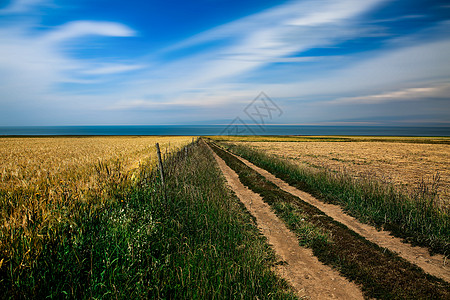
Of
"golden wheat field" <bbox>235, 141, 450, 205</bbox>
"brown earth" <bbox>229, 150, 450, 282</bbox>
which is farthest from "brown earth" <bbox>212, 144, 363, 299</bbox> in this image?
"golden wheat field" <bbox>235, 141, 450, 205</bbox>

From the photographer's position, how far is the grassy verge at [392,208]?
608cm

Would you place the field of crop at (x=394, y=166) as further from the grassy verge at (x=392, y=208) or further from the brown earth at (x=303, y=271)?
the brown earth at (x=303, y=271)

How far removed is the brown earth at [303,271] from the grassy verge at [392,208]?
2996mm

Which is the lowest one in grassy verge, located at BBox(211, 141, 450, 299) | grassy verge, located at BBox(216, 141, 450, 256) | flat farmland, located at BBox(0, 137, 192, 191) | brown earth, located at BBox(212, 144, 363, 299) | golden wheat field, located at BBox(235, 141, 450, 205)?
golden wheat field, located at BBox(235, 141, 450, 205)

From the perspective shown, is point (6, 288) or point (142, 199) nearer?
point (6, 288)

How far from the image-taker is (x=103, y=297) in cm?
291

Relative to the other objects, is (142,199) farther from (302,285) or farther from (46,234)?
(302,285)

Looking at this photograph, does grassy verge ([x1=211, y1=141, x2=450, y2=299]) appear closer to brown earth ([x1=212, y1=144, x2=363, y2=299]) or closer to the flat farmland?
brown earth ([x1=212, y1=144, x2=363, y2=299])

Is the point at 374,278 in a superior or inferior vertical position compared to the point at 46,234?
inferior

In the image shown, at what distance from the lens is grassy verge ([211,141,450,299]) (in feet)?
13.4

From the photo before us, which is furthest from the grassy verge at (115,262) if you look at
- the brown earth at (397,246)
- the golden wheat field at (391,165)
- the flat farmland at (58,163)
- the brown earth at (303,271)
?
the golden wheat field at (391,165)

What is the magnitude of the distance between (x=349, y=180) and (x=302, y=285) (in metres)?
7.59

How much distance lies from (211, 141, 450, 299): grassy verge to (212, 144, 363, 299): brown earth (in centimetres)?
22

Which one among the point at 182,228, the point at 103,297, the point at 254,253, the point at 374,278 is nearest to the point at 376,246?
the point at 374,278
